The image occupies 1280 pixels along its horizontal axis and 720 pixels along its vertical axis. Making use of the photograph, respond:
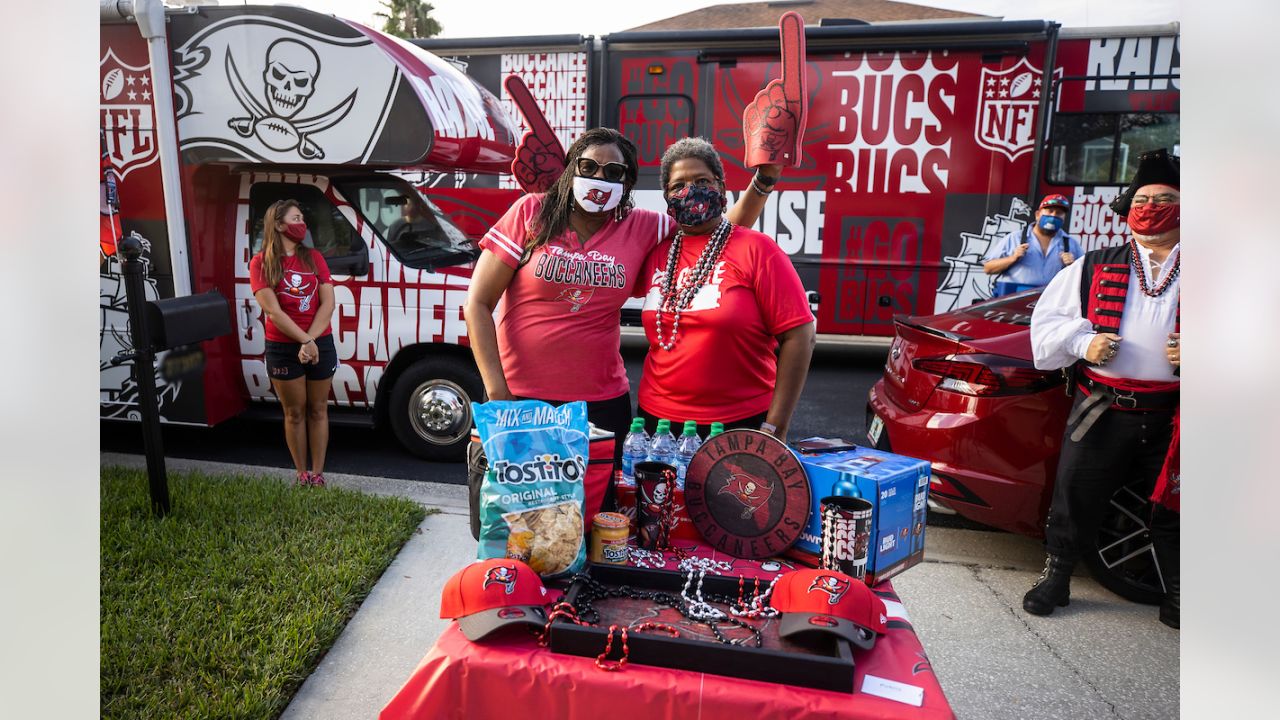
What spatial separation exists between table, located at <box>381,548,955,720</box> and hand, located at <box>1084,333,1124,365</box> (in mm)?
1913

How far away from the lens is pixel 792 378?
2.52 metres

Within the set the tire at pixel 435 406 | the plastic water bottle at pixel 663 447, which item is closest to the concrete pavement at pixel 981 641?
the tire at pixel 435 406

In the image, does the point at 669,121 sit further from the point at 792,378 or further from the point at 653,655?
the point at 653,655

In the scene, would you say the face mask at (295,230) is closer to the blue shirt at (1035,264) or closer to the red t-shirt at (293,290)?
the red t-shirt at (293,290)

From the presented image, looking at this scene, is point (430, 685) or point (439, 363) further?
point (439, 363)

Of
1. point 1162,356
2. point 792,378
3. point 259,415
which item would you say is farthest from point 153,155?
point 1162,356

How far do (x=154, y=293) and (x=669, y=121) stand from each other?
476 cm

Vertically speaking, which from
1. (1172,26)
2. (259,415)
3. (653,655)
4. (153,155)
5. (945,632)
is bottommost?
(945,632)

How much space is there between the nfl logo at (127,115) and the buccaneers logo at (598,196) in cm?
369

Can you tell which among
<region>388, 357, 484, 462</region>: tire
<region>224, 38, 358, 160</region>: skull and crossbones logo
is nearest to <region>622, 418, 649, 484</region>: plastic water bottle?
<region>388, 357, 484, 462</region>: tire

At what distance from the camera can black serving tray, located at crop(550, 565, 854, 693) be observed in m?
1.50

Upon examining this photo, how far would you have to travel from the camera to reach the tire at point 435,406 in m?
5.32

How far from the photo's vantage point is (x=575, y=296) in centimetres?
274

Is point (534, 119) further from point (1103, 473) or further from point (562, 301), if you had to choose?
point (1103, 473)
